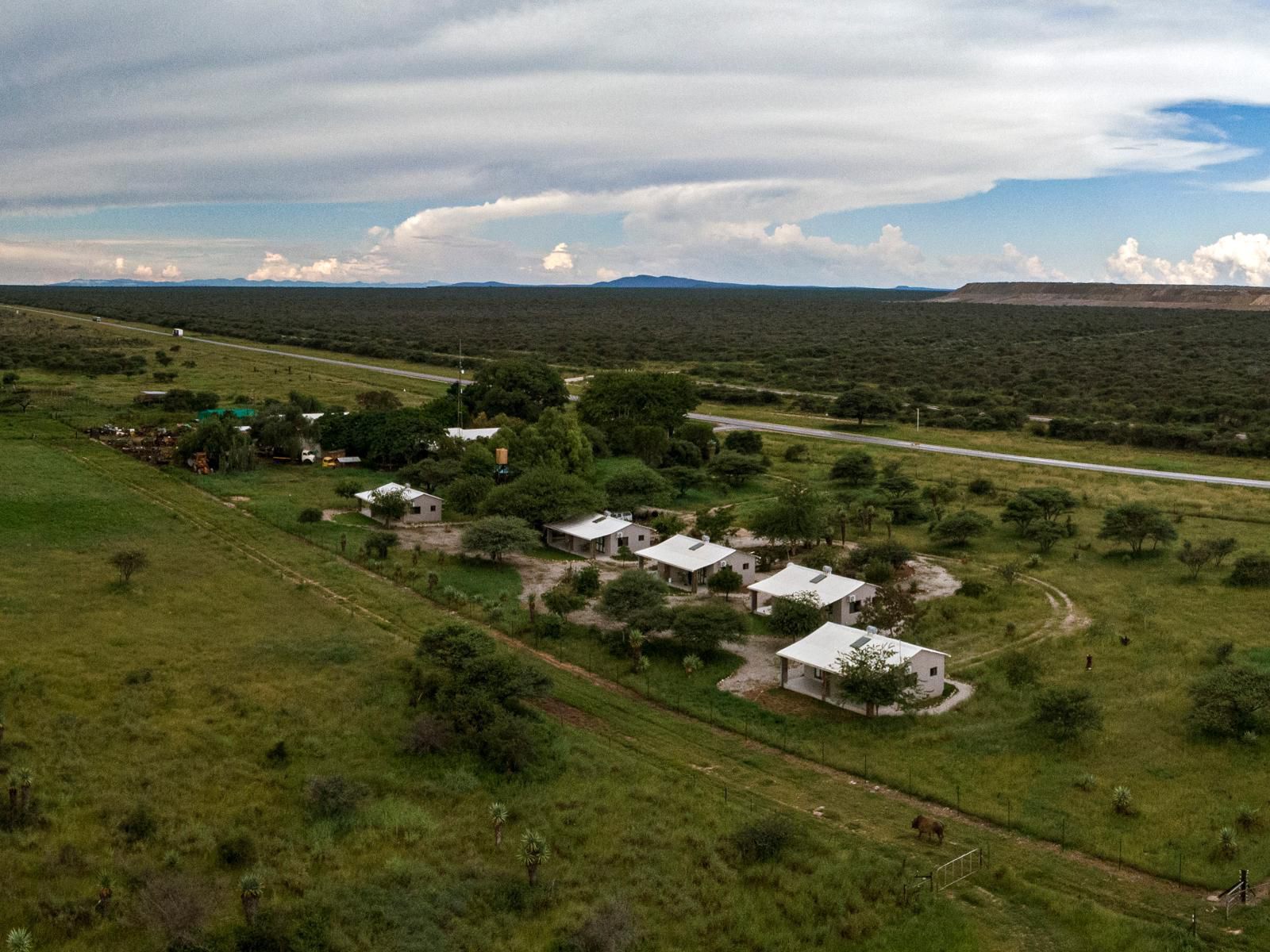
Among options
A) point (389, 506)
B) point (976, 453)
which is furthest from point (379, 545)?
point (976, 453)

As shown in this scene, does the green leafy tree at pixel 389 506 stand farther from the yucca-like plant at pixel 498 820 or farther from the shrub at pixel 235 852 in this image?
the shrub at pixel 235 852

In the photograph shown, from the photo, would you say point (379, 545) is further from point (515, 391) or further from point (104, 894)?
point (515, 391)

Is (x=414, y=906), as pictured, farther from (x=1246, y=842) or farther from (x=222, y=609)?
(x=222, y=609)

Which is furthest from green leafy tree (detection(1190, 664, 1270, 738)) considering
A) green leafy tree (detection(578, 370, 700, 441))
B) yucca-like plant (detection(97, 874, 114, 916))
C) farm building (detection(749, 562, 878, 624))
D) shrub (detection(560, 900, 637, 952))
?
green leafy tree (detection(578, 370, 700, 441))

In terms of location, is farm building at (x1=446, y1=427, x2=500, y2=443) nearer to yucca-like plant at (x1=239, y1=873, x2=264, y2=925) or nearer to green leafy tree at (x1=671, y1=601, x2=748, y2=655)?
green leafy tree at (x1=671, y1=601, x2=748, y2=655)

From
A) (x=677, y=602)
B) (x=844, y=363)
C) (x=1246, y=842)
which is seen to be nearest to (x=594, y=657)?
(x=677, y=602)

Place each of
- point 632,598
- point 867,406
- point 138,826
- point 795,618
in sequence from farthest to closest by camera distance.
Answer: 1. point 867,406
2. point 632,598
3. point 795,618
4. point 138,826
